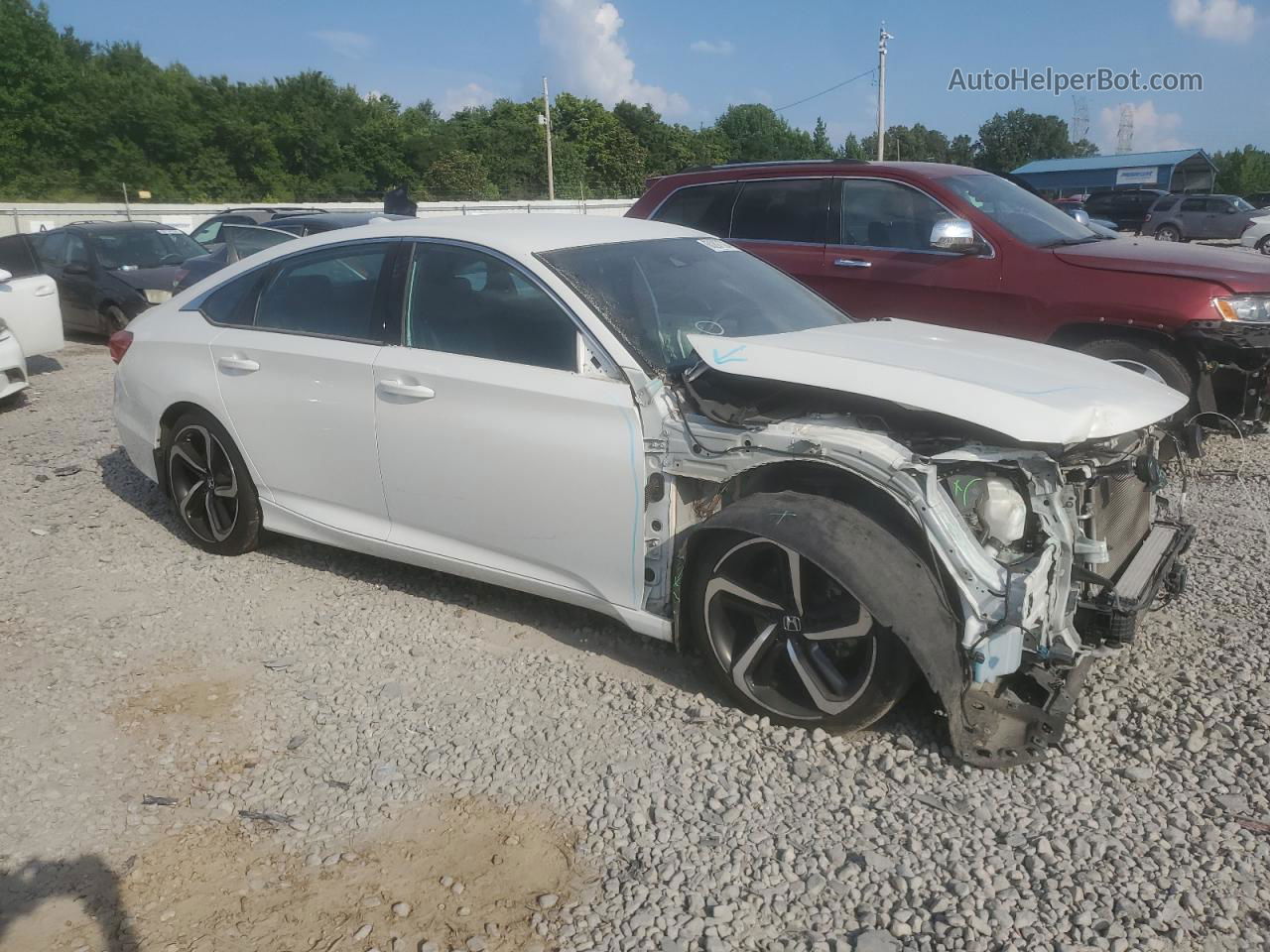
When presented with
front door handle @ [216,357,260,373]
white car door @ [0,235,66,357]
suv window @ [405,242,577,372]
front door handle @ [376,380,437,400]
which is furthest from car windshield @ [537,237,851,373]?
white car door @ [0,235,66,357]

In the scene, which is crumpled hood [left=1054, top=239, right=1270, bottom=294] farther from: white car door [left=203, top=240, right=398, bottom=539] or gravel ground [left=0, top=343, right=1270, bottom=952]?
white car door [left=203, top=240, right=398, bottom=539]

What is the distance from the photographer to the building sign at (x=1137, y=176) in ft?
200

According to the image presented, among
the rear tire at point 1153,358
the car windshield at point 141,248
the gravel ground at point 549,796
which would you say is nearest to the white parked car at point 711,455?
the gravel ground at point 549,796

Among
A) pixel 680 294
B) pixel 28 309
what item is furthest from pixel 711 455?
pixel 28 309

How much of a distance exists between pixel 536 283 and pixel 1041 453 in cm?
192

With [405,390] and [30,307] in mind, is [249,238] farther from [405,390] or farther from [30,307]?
[405,390]

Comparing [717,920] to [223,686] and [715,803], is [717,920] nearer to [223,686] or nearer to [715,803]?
[715,803]

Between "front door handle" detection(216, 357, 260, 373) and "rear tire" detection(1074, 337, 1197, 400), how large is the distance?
468 cm

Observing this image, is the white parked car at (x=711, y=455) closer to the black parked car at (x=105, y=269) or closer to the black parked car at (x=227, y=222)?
the black parked car at (x=105, y=269)

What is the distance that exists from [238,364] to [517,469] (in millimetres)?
1753

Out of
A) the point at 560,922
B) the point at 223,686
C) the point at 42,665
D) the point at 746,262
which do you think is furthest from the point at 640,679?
the point at 42,665

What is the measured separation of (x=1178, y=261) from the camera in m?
6.50

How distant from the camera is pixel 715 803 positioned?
3.10 m

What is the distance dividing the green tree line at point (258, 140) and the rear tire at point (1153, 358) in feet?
104
